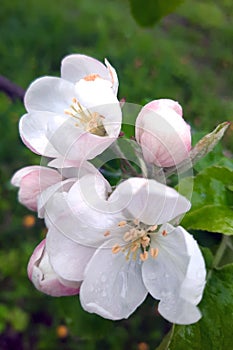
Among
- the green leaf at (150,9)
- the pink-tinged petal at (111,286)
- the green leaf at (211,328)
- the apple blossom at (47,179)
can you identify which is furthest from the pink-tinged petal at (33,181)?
the green leaf at (150,9)

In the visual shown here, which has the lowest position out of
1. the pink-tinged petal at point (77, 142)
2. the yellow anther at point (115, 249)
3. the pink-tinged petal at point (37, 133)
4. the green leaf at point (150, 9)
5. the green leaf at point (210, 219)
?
the green leaf at point (210, 219)

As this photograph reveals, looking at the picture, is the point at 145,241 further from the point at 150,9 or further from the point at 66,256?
the point at 150,9

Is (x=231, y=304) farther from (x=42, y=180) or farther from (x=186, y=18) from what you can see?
(x=186, y=18)

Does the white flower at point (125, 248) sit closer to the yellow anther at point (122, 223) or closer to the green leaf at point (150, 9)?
the yellow anther at point (122, 223)

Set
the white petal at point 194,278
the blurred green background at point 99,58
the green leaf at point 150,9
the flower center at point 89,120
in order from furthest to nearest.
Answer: the blurred green background at point 99,58 → the green leaf at point 150,9 → the flower center at point 89,120 → the white petal at point 194,278

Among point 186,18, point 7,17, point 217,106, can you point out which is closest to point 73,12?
point 7,17

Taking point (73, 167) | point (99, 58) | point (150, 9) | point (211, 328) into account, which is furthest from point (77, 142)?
point (99, 58)
